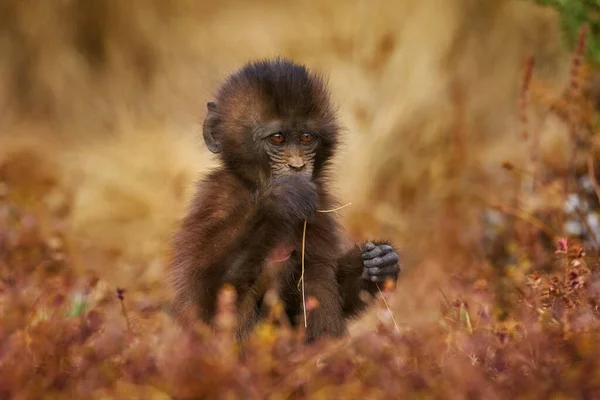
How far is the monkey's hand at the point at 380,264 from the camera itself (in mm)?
5484

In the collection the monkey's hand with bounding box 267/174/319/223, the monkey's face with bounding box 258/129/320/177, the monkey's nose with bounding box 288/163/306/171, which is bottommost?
the monkey's hand with bounding box 267/174/319/223

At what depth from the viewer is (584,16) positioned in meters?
8.04

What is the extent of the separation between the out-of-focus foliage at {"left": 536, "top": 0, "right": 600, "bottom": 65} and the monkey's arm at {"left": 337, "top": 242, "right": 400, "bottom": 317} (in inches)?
135

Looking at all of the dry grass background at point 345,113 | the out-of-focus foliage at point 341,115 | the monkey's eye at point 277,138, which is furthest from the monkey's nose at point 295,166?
the dry grass background at point 345,113

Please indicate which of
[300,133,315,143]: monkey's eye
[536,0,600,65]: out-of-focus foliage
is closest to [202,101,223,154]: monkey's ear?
[300,133,315,143]: monkey's eye

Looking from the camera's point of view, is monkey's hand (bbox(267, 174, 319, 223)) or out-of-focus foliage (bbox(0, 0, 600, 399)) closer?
monkey's hand (bbox(267, 174, 319, 223))

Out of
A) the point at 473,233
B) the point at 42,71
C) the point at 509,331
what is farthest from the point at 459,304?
the point at 42,71

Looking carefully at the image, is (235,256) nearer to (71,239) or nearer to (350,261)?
(350,261)

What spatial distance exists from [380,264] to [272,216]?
0.84 m

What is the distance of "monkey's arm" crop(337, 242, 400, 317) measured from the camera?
18.1 feet

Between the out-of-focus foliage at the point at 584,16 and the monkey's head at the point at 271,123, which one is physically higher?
the out-of-focus foliage at the point at 584,16

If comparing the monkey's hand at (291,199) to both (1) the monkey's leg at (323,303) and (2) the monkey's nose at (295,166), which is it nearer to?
(2) the monkey's nose at (295,166)

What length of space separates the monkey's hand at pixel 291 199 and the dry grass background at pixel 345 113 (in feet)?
17.1

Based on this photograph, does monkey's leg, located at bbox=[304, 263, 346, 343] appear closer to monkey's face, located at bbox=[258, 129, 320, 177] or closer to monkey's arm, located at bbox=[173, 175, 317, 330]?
monkey's arm, located at bbox=[173, 175, 317, 330]
